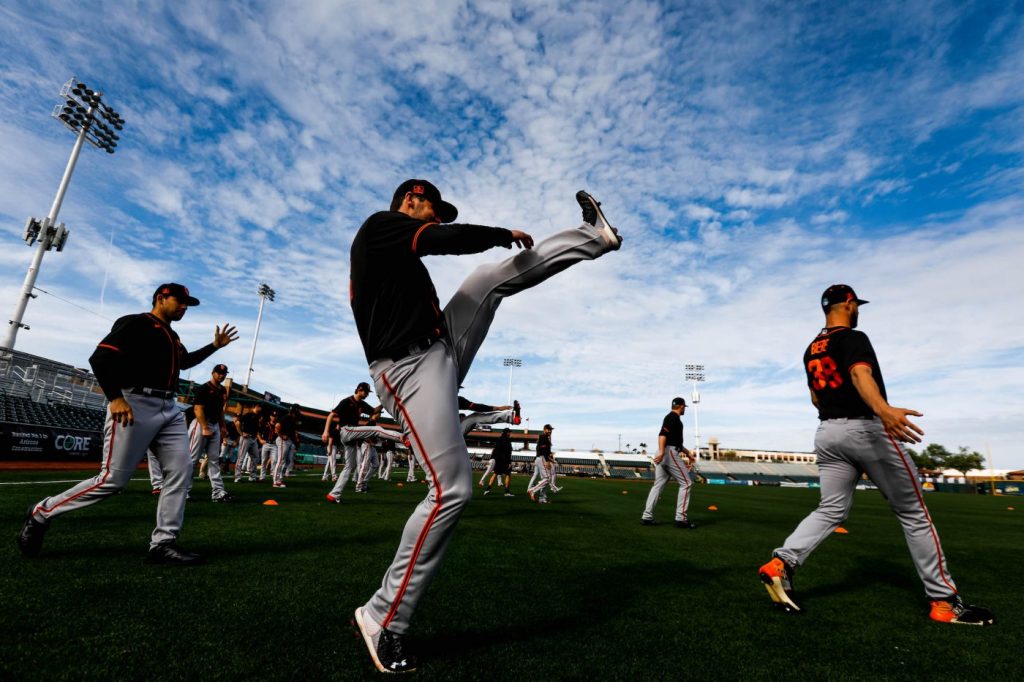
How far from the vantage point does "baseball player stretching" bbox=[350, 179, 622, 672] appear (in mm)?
2332

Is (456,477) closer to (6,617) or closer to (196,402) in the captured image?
(6,617)

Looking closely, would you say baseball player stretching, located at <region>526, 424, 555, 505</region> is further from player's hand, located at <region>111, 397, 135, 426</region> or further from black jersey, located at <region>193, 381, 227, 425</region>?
player's hand, located at <region>111, 397, 135, 426</region>

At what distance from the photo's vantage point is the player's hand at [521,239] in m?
2.57

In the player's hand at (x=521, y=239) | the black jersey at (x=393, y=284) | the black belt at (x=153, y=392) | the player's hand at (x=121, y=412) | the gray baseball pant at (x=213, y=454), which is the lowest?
the gray baseball pant at (x=213, y=454)

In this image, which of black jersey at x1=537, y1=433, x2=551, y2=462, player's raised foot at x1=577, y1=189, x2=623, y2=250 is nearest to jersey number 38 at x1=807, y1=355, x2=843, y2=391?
player's raised foot at x1=577, y1=189, x2=623, y2=250

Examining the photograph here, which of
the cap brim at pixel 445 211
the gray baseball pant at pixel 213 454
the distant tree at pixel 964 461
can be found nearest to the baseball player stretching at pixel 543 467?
the gray baseball pant at pixel 213 454

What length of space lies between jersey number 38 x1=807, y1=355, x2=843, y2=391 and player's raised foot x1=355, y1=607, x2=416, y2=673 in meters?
3.73

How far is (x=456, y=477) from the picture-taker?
243 cm

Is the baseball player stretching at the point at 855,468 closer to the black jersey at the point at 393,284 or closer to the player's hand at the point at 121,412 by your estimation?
the black jersey at the point at 393,284

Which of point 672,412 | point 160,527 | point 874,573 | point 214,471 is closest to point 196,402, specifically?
point 214,471

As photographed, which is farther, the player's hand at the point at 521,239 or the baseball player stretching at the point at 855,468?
the baseball player stretching at the point at 855,468

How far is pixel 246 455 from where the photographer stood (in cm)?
1540

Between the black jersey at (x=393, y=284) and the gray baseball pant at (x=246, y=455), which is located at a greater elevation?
the black jersey at (x=393, y=284)

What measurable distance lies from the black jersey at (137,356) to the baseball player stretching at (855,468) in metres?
5.39
